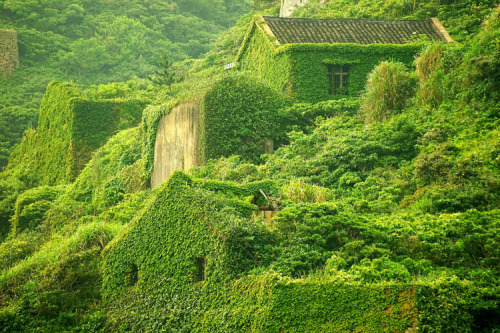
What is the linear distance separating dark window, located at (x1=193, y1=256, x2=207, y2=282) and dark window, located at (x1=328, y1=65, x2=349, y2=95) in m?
13.3

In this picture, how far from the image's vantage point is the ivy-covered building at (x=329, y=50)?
79.9 feet

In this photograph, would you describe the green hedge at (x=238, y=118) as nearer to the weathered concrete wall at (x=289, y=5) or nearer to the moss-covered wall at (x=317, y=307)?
the moss-covered wall at (x=317, y=307)

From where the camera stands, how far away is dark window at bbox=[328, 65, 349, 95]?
81.1 feet

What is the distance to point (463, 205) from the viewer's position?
1354 cm

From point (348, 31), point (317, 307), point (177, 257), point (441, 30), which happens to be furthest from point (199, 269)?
point (441, 30)

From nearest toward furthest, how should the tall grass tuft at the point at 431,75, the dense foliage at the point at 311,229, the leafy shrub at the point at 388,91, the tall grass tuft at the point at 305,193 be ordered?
the dense foliage at the point at 311,229 < the tall grass tuft at the point at 305,193 < the tall grass tuft at the point at 431,75 < the leafy shrub at the point at 388,91

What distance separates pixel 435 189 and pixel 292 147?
23.1ft

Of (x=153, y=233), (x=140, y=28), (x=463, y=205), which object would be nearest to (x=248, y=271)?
(x=153, y=233)

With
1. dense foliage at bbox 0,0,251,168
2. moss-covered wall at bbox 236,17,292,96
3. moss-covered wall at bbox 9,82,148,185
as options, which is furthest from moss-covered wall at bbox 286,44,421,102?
dense foliage at bbox 0,0,251,168

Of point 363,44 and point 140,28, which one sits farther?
point 140,28

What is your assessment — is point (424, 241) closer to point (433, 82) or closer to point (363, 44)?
point (433, 82)

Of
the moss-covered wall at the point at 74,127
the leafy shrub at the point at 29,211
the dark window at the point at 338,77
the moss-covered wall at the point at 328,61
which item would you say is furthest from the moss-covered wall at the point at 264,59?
the leafy shrub at the point at 29,211

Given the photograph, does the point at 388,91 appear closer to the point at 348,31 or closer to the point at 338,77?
the point at 338,77

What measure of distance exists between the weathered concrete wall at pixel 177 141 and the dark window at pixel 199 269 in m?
9.25
